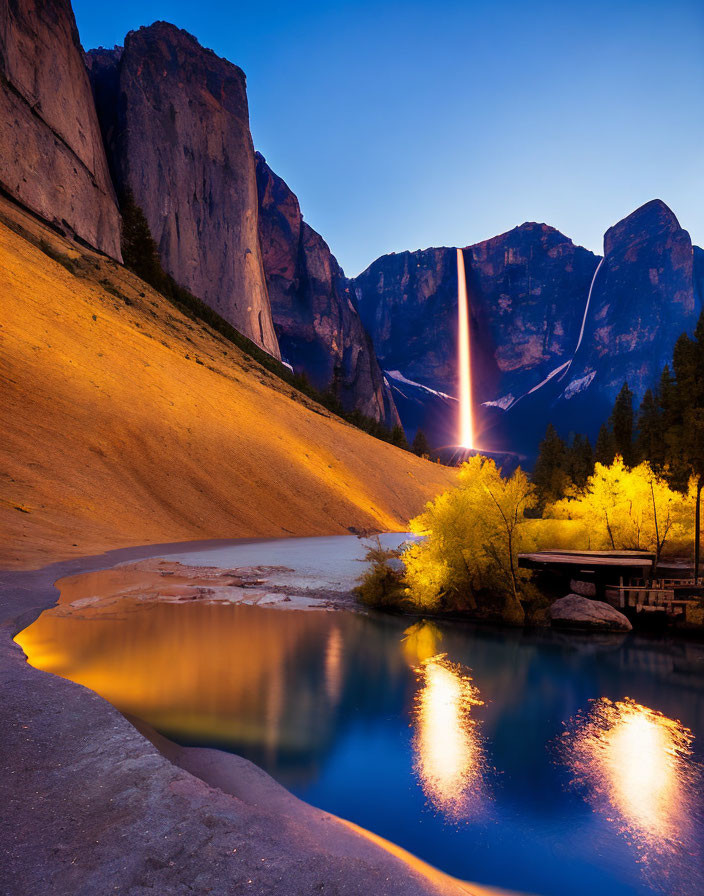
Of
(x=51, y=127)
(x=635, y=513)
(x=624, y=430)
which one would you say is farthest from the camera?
(x=624, y=430)

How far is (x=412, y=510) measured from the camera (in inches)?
2376

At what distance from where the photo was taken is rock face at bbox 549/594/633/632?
19.6 meters

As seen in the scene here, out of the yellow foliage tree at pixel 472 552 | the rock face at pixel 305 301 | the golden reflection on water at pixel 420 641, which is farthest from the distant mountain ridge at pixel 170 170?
the golden reflection on water at pixel 420 641

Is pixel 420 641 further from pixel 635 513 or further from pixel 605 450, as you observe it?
pixel 605 450

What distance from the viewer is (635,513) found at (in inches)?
1280

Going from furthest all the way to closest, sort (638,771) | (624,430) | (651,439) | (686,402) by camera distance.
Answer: (624,430)
(651,439)
(686,402)
(638,771)

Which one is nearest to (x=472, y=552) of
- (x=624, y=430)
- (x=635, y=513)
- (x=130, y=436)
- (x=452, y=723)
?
(x=452, y=723)

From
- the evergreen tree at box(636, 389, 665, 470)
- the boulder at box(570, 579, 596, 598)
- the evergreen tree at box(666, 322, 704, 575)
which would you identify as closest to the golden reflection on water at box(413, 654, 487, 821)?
the boulder at box(570, 579, 596, 598)

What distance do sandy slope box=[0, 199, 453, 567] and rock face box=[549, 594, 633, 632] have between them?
754 inches

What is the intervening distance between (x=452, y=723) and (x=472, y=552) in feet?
33.1

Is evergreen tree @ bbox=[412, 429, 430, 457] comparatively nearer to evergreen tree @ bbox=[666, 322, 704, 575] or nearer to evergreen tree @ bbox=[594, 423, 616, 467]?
evergreen tree @ bbox=[594, 423, 616, 467]

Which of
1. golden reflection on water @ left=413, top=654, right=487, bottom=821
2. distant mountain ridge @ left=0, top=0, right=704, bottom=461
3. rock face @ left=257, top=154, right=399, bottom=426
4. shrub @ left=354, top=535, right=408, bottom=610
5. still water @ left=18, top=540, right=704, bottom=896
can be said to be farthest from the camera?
rock face @ left=257, top=154, right=399, bottom=426

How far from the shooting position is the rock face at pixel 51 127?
169 feet

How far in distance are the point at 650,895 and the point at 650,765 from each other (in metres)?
3.73
